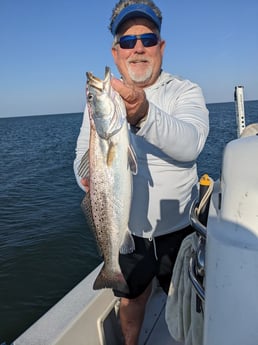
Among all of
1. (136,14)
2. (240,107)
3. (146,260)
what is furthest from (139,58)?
(240,107)

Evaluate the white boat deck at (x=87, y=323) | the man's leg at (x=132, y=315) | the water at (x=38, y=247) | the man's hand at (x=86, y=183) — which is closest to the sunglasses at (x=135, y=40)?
the man's hand at (x=86, y=183)

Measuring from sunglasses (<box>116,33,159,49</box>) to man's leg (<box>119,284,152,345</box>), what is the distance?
81.6 inches

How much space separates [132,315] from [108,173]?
1549 mm

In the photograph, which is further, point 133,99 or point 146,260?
point 146,260

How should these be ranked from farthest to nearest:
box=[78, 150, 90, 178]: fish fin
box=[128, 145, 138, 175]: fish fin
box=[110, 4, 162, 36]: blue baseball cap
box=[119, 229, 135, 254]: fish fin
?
box=[110, 4, 162, 36]: blue baseball cap
box=[119, 229, 135, 254]: fish fin
box=[78, 150, 90, 178]: fish fin
box=[128, 145, 138, 175]: fish fin

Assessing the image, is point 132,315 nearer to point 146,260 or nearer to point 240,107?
point 146,260

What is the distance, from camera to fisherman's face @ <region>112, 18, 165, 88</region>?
260cm

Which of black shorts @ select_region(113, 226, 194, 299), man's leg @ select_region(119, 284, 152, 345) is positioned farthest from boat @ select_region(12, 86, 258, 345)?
man's leg @ select_region(119, 284, 152, 345)

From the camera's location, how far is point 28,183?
628 inches

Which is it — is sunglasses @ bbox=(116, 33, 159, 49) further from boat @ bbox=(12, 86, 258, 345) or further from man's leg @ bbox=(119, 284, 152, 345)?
man's leg @ bbox=(119, 284, 152, 345)

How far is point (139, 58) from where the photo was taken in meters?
2.68

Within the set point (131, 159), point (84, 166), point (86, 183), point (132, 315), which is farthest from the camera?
point (132, 315)

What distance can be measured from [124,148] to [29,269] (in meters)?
6.72

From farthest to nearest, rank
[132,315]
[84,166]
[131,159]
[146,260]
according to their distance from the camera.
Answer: [132,315] < [146,260] < [84,166] < [131,159]
